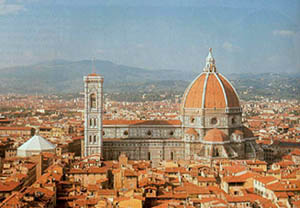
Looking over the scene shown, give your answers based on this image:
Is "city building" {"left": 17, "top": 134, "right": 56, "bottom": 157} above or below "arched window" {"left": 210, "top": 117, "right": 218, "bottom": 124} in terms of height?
below

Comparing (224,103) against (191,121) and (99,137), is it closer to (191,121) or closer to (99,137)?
(191,121)

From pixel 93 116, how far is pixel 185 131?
7.36 metres

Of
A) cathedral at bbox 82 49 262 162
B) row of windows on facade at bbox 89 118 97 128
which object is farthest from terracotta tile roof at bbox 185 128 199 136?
row of windows on facade at bbox 89 118 97 128

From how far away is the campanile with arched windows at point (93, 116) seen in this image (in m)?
41.6

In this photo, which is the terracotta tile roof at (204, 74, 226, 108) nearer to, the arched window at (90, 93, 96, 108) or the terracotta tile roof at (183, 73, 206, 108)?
the terracotta tile roof at (183, 73, 206, 108)

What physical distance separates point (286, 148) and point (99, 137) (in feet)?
62.2

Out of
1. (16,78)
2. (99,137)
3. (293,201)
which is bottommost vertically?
(293,201)

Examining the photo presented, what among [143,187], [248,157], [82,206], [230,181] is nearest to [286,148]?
[248,157]

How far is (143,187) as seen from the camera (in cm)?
2694

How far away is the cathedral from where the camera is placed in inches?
1635

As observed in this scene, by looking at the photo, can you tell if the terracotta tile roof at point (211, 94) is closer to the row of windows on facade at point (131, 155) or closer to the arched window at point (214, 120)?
the arched window at point (214, 120)

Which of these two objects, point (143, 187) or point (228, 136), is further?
point (228, 136)

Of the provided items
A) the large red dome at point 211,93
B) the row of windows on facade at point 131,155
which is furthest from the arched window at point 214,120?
the row of windows on facade at point 131,155

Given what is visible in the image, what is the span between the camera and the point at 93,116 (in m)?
41.8
